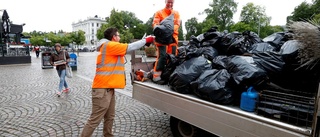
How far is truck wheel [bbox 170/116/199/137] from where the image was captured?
291 cm

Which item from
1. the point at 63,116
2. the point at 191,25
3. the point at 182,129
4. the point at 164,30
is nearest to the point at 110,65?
the point at 164,30

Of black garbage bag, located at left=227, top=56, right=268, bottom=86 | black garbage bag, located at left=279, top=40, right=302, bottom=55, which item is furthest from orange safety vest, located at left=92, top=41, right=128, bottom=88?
black garbage bag, located at left=279, top=40, right=302, bottom=55

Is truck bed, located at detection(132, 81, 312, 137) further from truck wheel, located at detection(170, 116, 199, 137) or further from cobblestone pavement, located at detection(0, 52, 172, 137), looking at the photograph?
cobblestone pavement, located at detection(0, 52, 172, 137)

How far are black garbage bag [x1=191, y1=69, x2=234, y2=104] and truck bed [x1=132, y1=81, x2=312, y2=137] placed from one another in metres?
0.08

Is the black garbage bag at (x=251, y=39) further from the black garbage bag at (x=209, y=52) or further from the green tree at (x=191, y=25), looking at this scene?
the green tree at (x=191, y=25)

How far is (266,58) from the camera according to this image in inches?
90.4

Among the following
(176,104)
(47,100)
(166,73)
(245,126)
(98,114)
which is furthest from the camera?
(47,100)

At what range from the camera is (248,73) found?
2225 mm

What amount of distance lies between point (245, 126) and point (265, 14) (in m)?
54.1

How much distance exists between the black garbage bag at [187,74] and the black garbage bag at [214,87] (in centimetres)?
12

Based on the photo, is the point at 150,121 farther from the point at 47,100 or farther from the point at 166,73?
the point at 47,100

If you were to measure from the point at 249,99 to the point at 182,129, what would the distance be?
1294mm

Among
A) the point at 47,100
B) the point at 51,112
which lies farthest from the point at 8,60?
the point at 51,112

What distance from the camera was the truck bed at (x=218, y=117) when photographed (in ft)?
5.69
